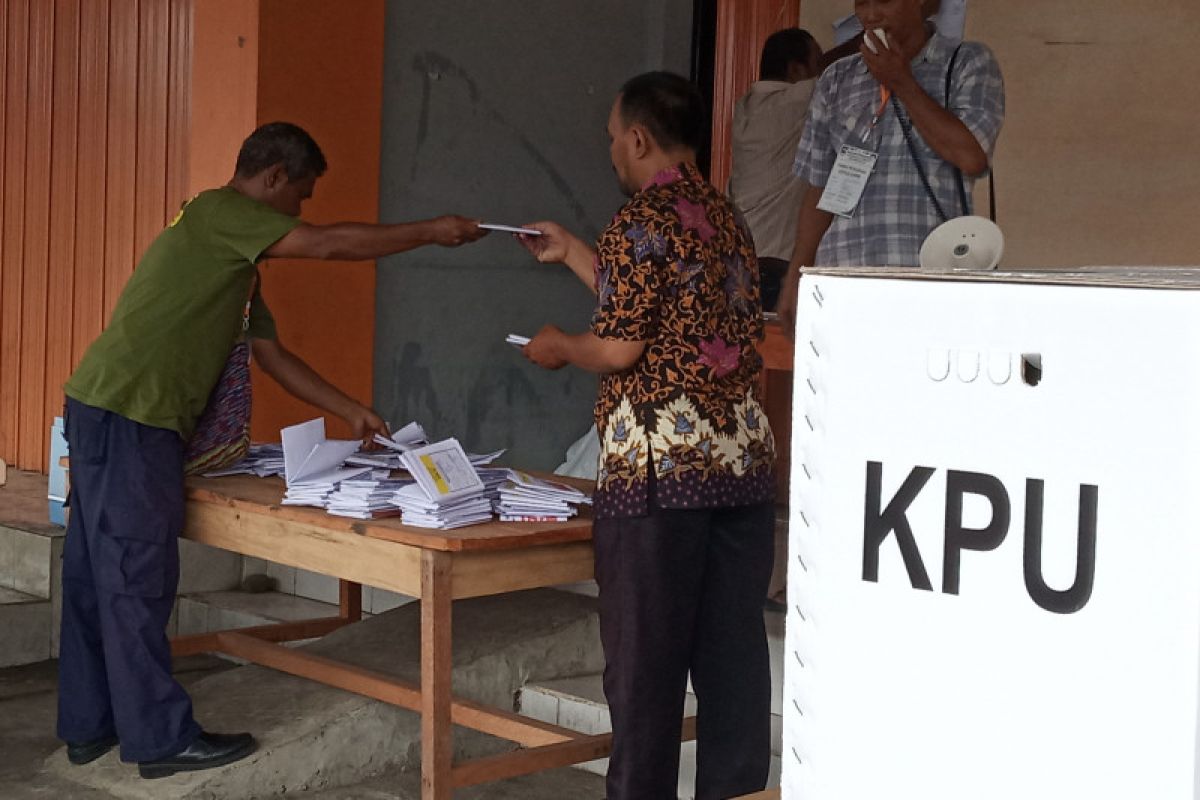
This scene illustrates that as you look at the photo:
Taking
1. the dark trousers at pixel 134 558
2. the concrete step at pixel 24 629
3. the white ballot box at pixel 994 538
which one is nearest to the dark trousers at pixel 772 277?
the dark trousers at pixel 134 558

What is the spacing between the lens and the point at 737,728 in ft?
10.4

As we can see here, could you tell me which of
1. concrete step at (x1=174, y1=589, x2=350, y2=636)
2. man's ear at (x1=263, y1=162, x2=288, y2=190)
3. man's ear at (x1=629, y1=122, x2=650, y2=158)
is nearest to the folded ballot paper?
man's ear at (x1=263, y1=162, x2=288, y2=190)

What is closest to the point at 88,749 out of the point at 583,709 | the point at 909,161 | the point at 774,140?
the point at 583,709

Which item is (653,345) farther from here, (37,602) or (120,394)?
(37,602)

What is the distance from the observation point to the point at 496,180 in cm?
650

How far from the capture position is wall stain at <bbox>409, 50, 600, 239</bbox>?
598 cm

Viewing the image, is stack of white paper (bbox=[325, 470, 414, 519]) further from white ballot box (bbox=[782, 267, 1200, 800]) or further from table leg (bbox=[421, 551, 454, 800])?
white ballot box (bbox=[782, 267, 1200, 800])

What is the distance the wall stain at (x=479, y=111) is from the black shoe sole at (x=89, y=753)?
2786 millimetres

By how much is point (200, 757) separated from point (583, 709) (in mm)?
1029

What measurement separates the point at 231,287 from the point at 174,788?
1266 mm

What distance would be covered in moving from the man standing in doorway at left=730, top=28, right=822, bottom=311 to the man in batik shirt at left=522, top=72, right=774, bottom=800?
6.27ft

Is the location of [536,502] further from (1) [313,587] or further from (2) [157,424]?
(1) [313,587]

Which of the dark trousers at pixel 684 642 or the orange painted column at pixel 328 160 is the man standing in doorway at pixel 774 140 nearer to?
the orange painted column at pixel 328 160

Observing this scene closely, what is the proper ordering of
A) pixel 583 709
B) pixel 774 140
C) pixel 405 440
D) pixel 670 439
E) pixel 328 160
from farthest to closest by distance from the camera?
1. pixel 328 160
2. pixel 774 140
3. pixel 583 709
4. pixel 405 440
5. pixel 670 439
